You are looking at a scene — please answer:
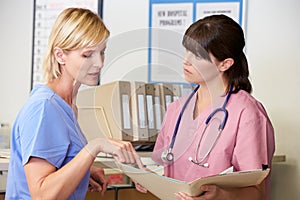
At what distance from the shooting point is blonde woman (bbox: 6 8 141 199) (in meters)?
1.27

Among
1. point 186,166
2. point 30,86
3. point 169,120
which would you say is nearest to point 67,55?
point 169,120

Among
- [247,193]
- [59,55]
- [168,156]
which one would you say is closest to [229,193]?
[247,193]

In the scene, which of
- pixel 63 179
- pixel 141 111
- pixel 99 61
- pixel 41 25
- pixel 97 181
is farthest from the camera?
pixel 41 25

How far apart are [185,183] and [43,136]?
0.37m

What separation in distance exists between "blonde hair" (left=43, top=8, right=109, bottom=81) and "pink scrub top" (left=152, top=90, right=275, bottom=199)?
0.96ft

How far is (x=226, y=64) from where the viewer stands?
5.02 ft

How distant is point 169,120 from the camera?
1.47 meters

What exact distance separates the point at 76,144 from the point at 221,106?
41cm

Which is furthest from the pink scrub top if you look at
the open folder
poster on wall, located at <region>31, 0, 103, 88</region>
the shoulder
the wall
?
poster on wall, located at <region>31, 0, 103, 88</region>

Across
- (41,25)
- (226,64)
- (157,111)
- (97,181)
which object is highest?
(41,25)

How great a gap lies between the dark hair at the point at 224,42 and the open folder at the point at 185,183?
1.06 ft

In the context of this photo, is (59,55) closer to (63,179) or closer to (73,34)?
(73,34)

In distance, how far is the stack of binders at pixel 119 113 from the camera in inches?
47.6

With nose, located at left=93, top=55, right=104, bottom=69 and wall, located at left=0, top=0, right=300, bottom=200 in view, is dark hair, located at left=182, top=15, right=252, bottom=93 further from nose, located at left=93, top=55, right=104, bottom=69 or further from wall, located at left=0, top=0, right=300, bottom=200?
wall, located at left=0, top=0, right=300, bottom=200
